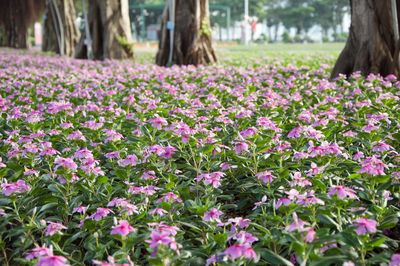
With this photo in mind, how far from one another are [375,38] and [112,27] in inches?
290

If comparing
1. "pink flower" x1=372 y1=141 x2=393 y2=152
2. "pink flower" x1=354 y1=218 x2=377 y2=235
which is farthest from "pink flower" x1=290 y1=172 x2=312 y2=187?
"pink flower" x1=372 y1=141 x2=393 y2=152

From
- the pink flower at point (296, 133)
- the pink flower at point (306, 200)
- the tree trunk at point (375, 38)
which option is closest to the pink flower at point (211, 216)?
the pink flower at point (306, 200)

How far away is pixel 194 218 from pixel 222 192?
30cm

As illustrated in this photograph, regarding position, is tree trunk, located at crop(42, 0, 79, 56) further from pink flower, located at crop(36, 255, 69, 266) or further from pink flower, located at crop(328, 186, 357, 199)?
pink flower, located at crop(36, 255, 69, 266)

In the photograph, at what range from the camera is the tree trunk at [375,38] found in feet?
18.9

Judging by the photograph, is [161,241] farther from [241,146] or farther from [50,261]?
[241,146]

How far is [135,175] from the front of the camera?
104 inches

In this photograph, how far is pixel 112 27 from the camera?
11859mm

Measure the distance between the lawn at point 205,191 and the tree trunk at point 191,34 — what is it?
5519mm

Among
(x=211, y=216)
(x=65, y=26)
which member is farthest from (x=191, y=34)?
(x=65, y=26)

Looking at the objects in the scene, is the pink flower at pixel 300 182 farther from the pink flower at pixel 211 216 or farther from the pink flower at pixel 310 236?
the pink flower at pixel 310 236

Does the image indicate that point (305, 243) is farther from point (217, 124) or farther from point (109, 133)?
point (217, 124)

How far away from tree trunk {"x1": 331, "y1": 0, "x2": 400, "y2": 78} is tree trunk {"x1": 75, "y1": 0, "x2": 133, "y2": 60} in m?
6.96

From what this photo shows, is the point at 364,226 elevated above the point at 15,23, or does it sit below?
below
